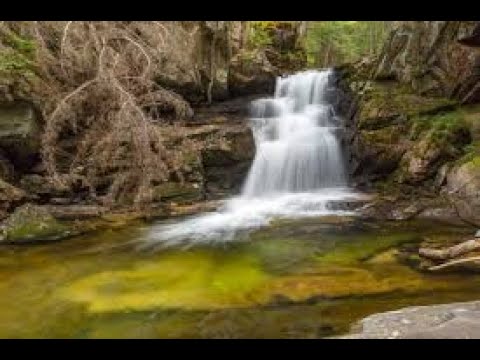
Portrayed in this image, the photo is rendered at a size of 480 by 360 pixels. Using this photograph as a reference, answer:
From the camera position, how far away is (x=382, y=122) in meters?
13.3

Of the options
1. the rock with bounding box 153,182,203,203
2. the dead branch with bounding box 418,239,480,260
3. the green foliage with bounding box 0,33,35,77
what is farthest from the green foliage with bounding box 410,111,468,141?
the green foliage with bounding box 0,33,35,77

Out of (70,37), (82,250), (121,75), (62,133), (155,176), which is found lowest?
(82,250)

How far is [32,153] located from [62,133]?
3.23ft

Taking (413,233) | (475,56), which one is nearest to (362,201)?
(413,233)

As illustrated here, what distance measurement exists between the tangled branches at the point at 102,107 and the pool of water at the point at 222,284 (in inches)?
70.6

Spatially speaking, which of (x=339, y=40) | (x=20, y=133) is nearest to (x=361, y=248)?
(x=20, y=133)

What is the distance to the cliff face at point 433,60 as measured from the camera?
41.7 ft

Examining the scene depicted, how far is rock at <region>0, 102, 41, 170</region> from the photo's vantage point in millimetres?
11477

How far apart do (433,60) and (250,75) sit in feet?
17.7

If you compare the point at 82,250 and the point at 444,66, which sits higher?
the point at 444,66

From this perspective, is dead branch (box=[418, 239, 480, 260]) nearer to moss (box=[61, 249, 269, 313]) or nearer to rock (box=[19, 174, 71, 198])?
moss (box=[61, 249, 269, 313])

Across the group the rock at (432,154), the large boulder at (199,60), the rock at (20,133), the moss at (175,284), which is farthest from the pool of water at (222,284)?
the large boulder at (199,60)

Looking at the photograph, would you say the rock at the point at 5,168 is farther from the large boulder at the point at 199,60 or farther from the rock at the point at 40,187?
the large boulder at the point at 199,60

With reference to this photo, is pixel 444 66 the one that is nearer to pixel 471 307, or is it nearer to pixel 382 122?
pixel 382 122
